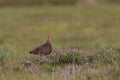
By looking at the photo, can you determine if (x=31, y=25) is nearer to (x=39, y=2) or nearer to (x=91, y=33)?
(x=91, y=33)

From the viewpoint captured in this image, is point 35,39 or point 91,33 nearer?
point 35,39

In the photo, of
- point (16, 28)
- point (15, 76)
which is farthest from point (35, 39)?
point (15, 76)

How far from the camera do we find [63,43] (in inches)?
730

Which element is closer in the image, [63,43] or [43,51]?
[43,51]

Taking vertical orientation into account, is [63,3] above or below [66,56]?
below

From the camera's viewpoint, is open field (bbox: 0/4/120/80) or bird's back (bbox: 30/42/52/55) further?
bird's back (bbox: 30/42/52/55)

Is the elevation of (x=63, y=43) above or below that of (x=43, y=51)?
below

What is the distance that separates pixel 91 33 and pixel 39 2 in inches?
674

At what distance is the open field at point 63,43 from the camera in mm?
9273

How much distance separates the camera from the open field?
365 inches

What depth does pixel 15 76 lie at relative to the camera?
9148 millimetres

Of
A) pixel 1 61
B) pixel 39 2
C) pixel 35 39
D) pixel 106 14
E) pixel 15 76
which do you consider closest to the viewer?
pixel 15 76

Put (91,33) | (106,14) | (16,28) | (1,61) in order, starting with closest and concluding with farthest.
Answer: (1,61) < (91,33) < (16,28) < (106,14)

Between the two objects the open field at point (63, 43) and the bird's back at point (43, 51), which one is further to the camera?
the bird's back at point (43, 51)
